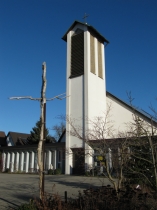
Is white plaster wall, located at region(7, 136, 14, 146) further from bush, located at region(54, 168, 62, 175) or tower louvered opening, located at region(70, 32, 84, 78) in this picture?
tower louvered opening, located at region(70, 32, 84, 78)

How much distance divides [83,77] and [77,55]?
3.25 metres

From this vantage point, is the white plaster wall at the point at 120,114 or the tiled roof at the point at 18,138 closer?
the white plaster wall at the point at 120,114

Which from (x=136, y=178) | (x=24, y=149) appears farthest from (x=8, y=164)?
(x=136, y=178)

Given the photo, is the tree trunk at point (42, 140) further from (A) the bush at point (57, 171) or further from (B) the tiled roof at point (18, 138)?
(B) the tiled roof at point (18, 138)

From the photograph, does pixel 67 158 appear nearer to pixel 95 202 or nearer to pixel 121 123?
pixel 121 123

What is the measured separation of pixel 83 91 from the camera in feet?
91.0

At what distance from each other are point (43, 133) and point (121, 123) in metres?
20.7

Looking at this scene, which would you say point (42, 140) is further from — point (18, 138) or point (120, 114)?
point (18, 138)

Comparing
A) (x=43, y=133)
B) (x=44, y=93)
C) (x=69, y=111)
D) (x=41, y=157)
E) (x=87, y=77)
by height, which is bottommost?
(x=41, y=157)

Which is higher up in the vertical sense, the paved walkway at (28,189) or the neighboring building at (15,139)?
the neighboring building at (15,139)

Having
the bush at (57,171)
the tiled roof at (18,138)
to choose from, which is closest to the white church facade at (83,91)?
the bush at (57,171)

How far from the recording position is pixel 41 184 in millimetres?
7734

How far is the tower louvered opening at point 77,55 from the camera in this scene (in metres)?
28.9

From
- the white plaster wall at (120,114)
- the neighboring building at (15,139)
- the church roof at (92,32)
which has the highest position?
the church roof at (92,32)
